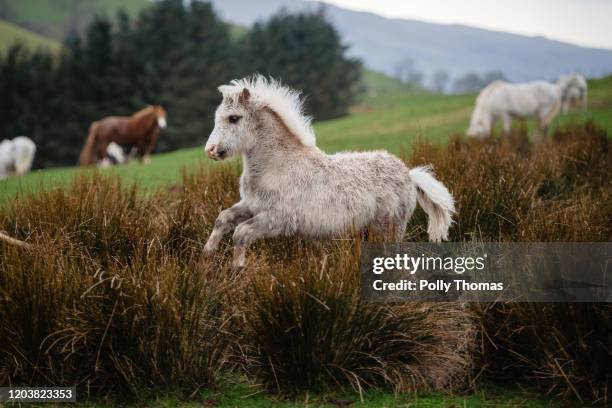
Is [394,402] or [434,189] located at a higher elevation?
[434,189]

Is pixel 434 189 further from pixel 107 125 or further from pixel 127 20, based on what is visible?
pixel 127 20

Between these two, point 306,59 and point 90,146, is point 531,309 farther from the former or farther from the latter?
point 306,59

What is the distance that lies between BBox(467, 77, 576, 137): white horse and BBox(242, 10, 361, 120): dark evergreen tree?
31784mm

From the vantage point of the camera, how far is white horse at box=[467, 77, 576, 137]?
64.0 ft

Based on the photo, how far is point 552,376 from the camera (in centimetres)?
445

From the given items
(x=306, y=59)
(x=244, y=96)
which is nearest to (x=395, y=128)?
(x=244, y=96)

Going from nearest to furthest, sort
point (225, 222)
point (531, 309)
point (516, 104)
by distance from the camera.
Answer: point (531, 309) → point (225, 222) → point (516, 104)

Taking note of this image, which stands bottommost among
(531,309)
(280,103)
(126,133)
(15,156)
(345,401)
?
(345,401)

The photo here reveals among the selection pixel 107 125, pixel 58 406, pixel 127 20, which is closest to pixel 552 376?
pixel 58 406

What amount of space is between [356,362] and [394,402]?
1.31 ft

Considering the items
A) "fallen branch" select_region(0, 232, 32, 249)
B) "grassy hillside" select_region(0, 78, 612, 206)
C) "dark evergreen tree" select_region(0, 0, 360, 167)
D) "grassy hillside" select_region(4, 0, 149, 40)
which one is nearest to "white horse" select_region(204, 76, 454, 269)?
"fallen branch" select_region(0, 232, 32, 249)

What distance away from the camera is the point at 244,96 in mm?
5656

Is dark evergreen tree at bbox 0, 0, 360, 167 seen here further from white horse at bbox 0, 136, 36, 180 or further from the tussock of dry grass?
the tussock of dry grass
